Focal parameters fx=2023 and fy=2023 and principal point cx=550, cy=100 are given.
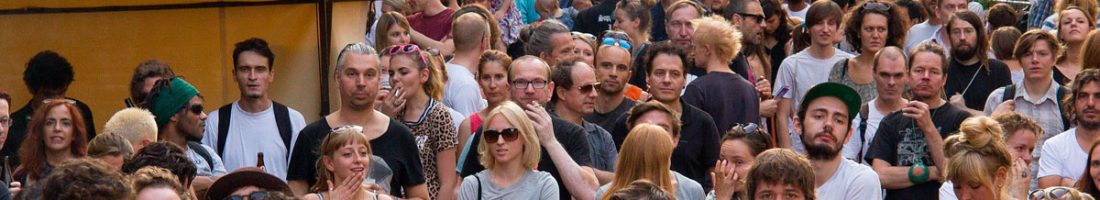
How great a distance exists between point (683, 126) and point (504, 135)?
5.01 ft

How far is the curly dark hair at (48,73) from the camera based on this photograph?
34.0 ft

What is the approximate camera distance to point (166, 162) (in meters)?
8.19

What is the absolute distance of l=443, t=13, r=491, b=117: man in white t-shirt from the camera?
11086mm

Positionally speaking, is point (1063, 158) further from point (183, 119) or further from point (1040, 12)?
point (1040, 12)

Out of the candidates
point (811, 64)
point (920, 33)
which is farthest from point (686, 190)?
point (920, 33)

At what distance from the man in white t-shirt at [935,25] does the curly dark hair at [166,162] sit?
24.1 feet

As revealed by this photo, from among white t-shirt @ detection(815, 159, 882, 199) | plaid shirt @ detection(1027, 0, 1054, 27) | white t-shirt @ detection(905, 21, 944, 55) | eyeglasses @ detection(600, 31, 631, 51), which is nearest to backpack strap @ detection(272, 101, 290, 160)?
eyeglasses @ detection(600, 31, 631, 51)

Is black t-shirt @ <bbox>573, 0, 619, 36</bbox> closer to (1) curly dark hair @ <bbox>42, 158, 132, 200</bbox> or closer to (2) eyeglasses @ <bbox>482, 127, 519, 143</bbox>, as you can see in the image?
(2) eyeglasses @ <bbox>482, 127, 519, 143</bbox>

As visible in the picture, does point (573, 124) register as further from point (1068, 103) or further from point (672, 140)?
point (1068, 103)

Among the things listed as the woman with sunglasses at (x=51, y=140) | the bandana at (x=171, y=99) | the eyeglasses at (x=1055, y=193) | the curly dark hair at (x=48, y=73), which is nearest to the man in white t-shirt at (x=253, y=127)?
the bandana at (x=171, y=99)

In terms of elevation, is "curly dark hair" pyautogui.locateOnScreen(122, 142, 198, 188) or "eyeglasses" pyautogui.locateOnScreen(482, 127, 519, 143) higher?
"eyeglasses" pyautogui.locateOnScreen(482, 127, 519, 143)

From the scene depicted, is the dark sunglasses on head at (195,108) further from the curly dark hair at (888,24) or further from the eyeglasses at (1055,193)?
the curly dark hair at (888,24)

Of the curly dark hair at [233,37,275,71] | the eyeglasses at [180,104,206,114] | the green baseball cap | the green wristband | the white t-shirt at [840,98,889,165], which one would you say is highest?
the curly dark hair at [233,37,275,71]

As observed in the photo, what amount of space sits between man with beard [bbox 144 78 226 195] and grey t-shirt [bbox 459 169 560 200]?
1298mm
